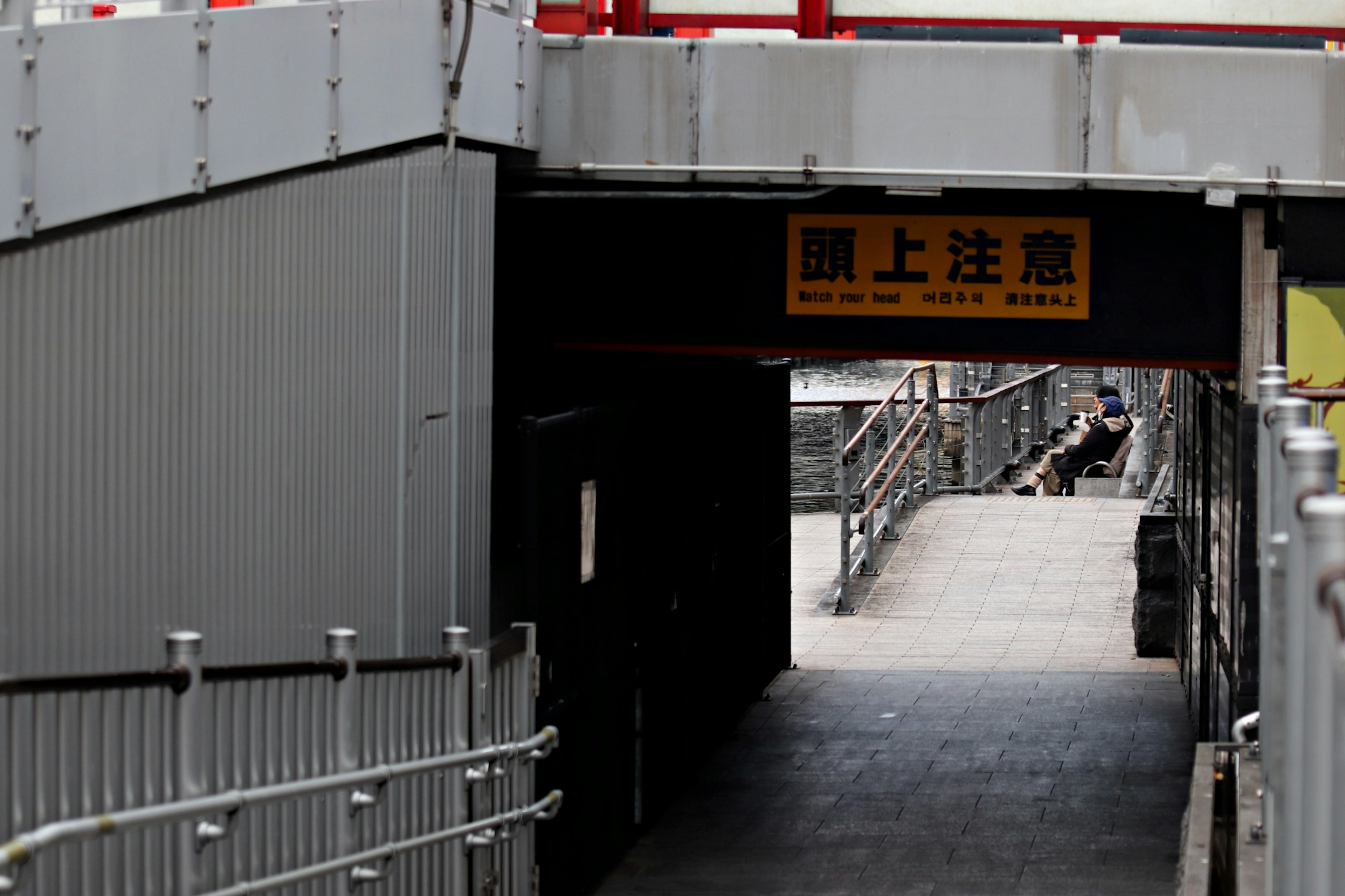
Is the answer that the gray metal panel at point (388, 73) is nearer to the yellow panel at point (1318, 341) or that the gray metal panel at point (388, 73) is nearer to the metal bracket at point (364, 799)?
the metal bracket at point (364, 799)

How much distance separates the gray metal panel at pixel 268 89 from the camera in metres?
5.69

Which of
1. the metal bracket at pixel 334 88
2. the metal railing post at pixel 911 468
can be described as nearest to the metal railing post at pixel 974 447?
the metal railing post at pixel 911 468

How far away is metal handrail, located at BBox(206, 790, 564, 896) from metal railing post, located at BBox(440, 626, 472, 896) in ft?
0.24

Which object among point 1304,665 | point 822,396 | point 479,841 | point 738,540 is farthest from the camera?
point 822,396

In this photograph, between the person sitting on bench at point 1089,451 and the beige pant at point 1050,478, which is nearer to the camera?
the person sitting on bench at point 1089,451

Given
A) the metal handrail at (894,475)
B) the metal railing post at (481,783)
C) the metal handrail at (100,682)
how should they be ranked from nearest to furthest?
the metal handrail at (100,682)
the metal railing post at (481,783)
the metal handrail at (894,475)

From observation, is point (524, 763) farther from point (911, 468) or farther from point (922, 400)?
point (922, 400)

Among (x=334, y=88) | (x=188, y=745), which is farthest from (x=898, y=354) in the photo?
(x=188, y=745)

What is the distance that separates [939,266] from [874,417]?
A: 21.2 feet

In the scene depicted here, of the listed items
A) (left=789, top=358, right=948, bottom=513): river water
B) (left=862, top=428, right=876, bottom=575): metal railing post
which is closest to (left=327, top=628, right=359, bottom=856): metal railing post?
(left=862, top=428, right=876, bottom=575): metal railing post

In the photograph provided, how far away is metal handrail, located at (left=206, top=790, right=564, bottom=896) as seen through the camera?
5.19 m

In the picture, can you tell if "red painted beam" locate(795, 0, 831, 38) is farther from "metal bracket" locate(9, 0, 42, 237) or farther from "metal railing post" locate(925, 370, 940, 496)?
"metal railing post" locate(925, 370, 940, 496)

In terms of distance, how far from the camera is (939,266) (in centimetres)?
841

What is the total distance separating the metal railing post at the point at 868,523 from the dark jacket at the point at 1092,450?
4.44 m
